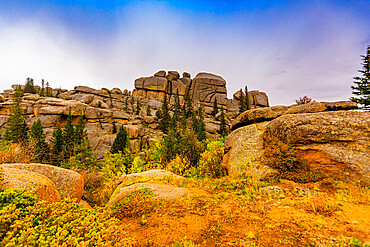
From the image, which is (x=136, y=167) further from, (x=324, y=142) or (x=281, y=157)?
(x=324, y=142)

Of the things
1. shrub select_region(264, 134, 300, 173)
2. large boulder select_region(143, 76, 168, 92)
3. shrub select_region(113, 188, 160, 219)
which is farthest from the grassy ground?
large boulder select_region(143, 76, 168, 92)

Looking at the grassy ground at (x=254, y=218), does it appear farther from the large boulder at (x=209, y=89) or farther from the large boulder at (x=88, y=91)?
the large boulder at (x=88, y=91)

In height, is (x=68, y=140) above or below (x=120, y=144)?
above

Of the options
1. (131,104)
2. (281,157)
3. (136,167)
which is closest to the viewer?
(281,157)

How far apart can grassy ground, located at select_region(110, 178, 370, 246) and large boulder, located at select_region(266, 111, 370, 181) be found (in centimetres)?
81

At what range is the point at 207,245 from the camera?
3264mm

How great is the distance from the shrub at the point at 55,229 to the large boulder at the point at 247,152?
22.1 feet

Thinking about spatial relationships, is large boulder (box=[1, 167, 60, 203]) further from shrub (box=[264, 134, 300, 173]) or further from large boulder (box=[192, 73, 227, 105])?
large boulder (box=[192, 73, 227, 105])

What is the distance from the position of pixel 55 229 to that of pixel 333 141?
9.46 m

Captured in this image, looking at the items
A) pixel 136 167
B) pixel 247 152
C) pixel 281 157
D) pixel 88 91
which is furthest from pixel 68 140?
pixel 88 91

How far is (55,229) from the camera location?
7.72 ft

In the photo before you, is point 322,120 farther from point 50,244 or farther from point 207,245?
point 50,244

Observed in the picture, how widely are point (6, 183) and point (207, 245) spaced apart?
5.62 meters

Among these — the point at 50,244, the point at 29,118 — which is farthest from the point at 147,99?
the point at 50,244
